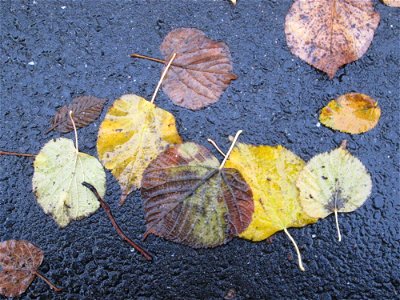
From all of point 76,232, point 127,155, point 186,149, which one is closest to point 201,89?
point 186,149

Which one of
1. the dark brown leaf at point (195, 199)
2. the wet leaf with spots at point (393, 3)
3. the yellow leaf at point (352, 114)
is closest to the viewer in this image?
the dark brown leaf at point (195, 199)

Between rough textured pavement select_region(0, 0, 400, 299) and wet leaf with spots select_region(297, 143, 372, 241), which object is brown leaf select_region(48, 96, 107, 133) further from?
wet leaf with spots select_region(297, 143, 372, 241)

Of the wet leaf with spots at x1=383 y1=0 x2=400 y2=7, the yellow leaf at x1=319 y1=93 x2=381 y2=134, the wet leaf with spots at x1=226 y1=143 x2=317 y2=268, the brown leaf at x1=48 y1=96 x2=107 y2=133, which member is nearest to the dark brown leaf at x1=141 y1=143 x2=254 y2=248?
the wet leaf with spots at x1=226 y1=143 x2=317 y2=268

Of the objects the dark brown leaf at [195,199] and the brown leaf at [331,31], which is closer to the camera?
the dark brown leaf at [195,199]

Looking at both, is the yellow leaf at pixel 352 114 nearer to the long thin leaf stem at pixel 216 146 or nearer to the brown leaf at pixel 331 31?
the brown leaf at pixel 331 31

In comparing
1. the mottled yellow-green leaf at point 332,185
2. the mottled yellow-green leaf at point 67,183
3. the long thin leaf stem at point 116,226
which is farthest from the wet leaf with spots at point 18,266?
the mottled yellow-green leaf at point 332,185

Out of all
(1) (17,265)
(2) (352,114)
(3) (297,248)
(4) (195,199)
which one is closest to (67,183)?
(1) (17,265)

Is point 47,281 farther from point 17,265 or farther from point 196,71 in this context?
point 196,71
